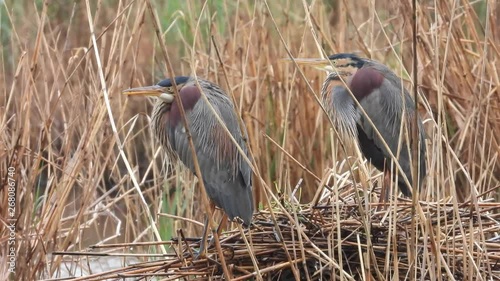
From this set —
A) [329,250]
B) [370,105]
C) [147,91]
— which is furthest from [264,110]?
[329,250]

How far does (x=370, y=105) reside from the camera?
12.1 ft

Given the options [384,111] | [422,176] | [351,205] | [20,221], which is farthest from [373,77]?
[20,221]

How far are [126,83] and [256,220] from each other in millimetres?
2463

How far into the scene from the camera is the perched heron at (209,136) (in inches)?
122

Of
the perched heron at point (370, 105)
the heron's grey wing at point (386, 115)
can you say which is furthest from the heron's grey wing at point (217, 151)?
the heron's grey wing at point (386, 115)

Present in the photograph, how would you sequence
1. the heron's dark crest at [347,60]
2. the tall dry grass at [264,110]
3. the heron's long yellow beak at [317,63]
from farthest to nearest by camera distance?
the heron's dark crest at [347,60]
the heron's long yellow beak at [317,63]
the tall dry grass at [264,110]

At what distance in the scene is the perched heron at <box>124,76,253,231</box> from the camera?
3090mm

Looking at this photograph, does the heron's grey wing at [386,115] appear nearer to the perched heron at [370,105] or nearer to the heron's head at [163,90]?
the perched heron at [370,105]

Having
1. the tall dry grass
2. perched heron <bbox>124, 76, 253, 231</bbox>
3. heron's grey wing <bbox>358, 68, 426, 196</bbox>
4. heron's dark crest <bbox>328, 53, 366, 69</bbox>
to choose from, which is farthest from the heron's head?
heron's grey wing <bbox>358, 68, 426, 196</bbox>

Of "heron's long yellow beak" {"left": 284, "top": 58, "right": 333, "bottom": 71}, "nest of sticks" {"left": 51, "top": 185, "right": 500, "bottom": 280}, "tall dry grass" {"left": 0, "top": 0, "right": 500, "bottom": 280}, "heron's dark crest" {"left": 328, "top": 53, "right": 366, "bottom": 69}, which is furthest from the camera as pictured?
"heron's dark crest" {"left": 328, "top": 53, "right": 366, "bottom": 69}

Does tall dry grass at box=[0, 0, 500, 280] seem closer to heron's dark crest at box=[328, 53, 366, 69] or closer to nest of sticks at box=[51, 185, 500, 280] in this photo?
heron's dark crest at box=[328, 53, 366, 69]

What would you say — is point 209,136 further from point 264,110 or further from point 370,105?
point 264,110

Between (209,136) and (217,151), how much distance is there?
Result: 0.06 m

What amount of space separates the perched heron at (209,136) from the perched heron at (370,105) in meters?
0.57
